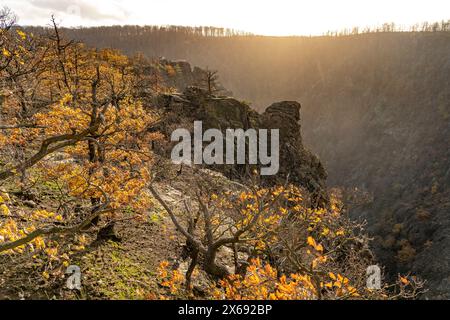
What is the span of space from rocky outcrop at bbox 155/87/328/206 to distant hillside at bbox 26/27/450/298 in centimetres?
3471

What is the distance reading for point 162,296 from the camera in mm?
11039

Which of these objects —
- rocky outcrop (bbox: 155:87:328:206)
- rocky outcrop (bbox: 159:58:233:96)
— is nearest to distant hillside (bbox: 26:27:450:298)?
rocky outcrop (bbox: 155:87:328:206)

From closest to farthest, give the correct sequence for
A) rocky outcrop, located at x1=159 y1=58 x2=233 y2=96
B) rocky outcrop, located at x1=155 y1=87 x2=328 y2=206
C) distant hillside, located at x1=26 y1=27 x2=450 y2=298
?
rocky outcrop, located at x1=155 y1=87 x2=328 y2=206 → distant hillside, located at x1=26 y1=27 x2=450 y2=298 → rocky outcrop, located at x1=159 y1=58 x2=233 y2=96

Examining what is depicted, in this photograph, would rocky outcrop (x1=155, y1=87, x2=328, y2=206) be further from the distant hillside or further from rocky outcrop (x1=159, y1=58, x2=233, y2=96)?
rocky outcrop (x1=159, y1=58, x2=233, y2=96)

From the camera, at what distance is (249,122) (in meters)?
42.3

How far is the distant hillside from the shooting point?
7394 cm

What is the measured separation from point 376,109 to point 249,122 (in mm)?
98320

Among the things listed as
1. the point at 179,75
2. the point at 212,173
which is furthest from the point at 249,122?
the point at 179,75

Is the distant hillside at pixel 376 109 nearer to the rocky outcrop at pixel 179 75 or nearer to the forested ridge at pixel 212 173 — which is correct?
the forested ridge at pixel 212 173

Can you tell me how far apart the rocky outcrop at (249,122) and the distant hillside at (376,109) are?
3471 cm

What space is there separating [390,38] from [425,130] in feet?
215

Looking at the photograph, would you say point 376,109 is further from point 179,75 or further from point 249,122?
point 249,122

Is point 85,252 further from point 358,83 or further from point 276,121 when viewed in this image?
point 358,83

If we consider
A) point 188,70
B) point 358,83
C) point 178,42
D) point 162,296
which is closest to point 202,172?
point 162,296
